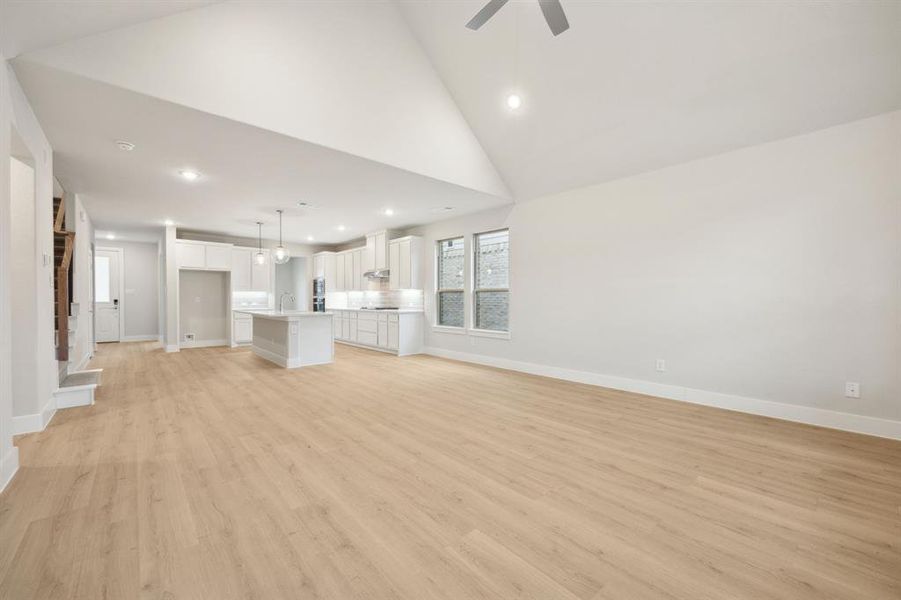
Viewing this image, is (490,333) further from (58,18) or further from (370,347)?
(58,18)

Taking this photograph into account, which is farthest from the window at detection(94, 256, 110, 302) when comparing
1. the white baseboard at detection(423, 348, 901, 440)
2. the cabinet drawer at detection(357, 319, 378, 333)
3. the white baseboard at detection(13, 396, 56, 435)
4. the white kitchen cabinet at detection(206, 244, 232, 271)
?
the white baseboard at detection(423, 348, 901, 440)

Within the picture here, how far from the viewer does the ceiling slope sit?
2824mm

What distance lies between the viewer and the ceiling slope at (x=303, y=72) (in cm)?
282

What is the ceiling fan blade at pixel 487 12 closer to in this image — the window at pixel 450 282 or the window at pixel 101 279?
the window at pixel 450 282

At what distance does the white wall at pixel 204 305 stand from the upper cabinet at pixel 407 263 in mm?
4316

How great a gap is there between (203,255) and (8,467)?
23.6 feet

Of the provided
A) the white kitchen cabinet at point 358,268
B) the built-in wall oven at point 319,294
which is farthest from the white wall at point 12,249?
the built-in wall oven at point 319,294

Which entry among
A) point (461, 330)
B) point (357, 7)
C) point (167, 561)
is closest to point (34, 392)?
point (167, 561)

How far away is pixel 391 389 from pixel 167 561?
3168mm

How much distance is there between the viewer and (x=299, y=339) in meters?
6.32

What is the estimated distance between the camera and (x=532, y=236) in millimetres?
5859

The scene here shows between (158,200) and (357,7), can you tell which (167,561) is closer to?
(357,7)

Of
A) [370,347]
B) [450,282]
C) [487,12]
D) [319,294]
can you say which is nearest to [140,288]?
[319,294]

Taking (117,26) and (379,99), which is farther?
(379,99)
